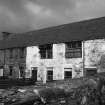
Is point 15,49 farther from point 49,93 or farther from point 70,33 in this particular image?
point 49,93

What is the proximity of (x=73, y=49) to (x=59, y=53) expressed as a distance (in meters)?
1.96

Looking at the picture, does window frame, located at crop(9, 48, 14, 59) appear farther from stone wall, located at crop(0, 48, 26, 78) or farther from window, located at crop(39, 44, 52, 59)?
window, located at crop(39, 44, 52, 59)

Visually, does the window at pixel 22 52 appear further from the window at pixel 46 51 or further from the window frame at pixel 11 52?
the window at pixel 46 51

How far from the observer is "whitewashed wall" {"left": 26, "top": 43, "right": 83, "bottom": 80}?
925 inches

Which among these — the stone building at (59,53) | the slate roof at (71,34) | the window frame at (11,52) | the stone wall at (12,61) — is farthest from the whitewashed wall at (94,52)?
the window frame at (11,52)

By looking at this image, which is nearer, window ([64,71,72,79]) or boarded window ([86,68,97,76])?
boarded window ([86,68,97,76])

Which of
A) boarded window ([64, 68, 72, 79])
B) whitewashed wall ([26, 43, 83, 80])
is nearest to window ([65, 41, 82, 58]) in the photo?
whitewashed wall ([26, 43, 83, 80])

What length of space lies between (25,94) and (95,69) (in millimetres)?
11280

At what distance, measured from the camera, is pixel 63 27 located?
2941cm

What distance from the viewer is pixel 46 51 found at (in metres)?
26.8

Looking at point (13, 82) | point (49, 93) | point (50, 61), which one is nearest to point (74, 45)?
point (50, 61)

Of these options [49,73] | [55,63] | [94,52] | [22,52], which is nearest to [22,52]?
[22,52]

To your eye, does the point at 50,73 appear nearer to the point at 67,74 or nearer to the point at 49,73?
the point at 49,73

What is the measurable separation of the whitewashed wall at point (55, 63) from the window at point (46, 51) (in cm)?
48
